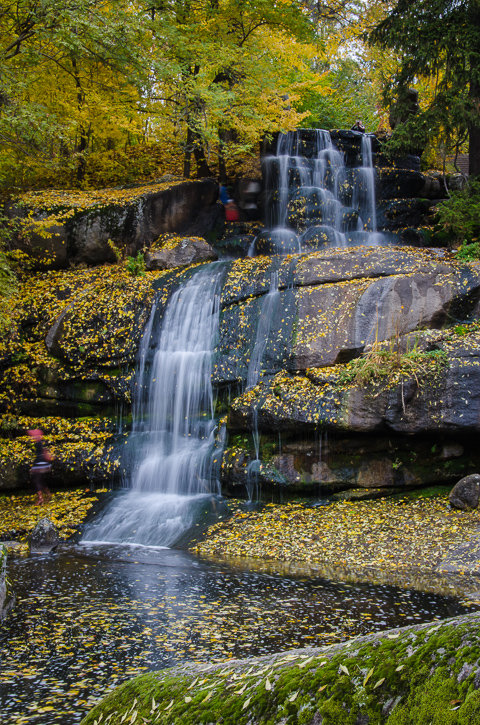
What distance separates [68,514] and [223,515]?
10.8ft

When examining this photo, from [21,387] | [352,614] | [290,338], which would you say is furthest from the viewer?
[21,387]

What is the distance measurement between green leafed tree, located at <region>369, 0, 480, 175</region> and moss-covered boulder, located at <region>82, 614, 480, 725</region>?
15585 millimetres

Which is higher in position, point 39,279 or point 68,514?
point 39,279

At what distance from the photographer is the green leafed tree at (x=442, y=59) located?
14.4 metres

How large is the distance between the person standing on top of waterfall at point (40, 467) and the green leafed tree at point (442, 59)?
12609mm

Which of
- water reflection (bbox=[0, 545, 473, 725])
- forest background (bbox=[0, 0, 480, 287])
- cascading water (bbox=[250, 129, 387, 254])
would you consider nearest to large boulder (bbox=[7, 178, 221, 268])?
forest background (bbox=[0, 0, 480, 287])

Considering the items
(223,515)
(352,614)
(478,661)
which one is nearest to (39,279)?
(223,515)

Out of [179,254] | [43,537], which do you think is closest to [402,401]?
[43,537]

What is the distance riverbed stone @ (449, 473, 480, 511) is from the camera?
960 centimetres

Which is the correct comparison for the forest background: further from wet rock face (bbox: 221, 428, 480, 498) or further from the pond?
the pond

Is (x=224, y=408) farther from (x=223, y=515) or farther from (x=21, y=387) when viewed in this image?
(x=21, y=387)

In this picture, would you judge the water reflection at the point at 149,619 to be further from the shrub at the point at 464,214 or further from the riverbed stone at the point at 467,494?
the shrub at the point at 464,214

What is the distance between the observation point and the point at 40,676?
188 inches

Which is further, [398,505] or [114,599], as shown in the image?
[398,505]
